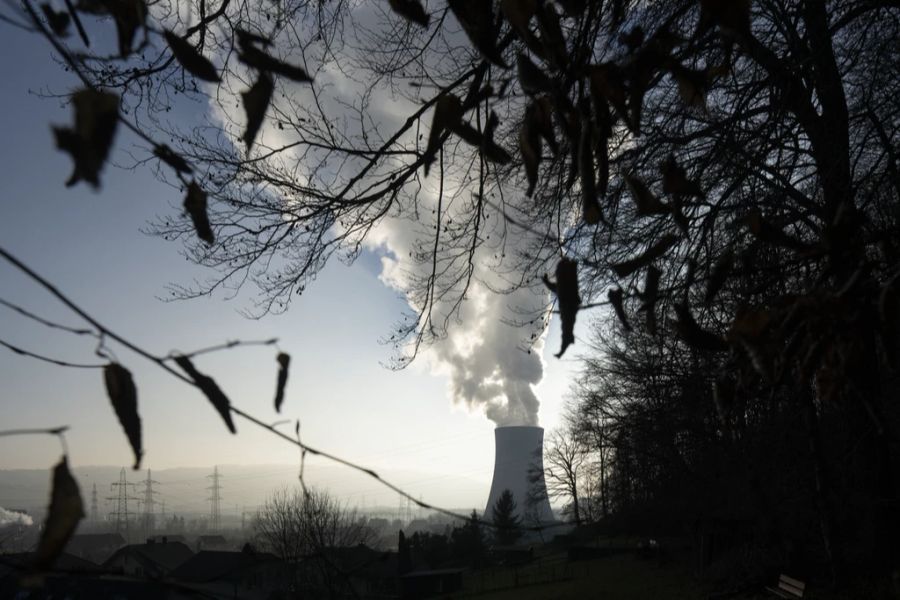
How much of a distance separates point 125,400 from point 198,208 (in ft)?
1.34

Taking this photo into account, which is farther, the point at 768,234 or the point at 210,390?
the point at 768,234

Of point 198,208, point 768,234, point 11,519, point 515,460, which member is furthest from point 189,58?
point 11,519

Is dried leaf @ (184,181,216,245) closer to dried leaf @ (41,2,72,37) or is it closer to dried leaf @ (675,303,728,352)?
dried leaf @ (41,2,72,37)

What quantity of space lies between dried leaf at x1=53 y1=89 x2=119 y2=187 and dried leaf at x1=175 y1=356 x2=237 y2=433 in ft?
0.99

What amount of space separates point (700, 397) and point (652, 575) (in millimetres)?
17989

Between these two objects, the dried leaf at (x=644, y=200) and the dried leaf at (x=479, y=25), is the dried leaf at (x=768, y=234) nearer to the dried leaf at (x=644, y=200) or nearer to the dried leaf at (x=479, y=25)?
the dried leaf at (x=644, y=200)

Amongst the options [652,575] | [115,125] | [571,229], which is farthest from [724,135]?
[652,575]

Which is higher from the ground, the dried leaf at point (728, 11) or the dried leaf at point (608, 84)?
the dried leaf at point (608, 84)

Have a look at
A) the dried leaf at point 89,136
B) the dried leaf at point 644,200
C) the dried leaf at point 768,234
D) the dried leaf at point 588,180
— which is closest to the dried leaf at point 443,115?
the dried leaf at point 588,180

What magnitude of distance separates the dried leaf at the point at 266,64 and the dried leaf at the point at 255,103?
3.0 inches

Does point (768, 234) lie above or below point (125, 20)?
below

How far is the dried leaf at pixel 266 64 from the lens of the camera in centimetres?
123

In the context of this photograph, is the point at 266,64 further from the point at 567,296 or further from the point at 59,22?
the point at 567,296

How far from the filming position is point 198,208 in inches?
49.6
